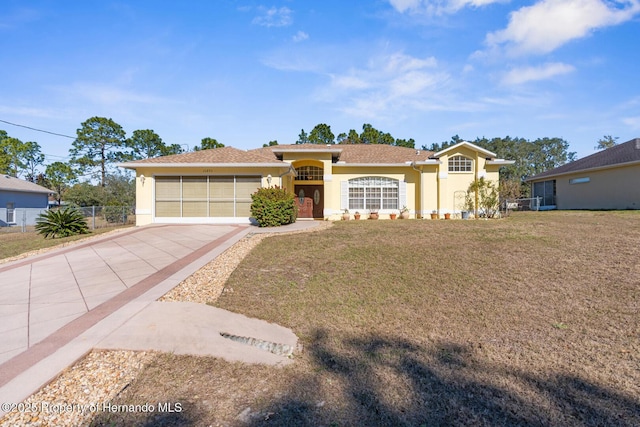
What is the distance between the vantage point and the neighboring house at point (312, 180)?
15.4 meters

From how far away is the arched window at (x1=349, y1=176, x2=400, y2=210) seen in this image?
1808 cm

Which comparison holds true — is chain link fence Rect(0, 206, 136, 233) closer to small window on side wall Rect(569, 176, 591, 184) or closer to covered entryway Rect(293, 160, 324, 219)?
covered entryway Rect(293, 160, 324, 219)

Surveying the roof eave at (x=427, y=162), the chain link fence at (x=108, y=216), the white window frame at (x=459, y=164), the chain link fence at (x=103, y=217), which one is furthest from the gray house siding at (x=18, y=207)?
the white window frame at (x=459, y=164)

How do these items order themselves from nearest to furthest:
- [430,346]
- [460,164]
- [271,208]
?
[430,346] → [271,208] → [460,164]

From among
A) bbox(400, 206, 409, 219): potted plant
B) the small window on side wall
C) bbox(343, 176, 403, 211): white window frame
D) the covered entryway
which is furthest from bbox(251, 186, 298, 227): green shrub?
the small window on side wall

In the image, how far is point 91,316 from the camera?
4.38 m

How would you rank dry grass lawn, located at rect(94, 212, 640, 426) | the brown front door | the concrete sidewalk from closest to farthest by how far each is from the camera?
1. dry grass lawn, located at rect(94, 212, 640, 426)
2. the concrete sidewalk
3. the brown front door

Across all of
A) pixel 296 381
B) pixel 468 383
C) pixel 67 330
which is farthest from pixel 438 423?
pixel 67 330

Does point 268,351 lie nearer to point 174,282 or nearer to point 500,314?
point 174,282

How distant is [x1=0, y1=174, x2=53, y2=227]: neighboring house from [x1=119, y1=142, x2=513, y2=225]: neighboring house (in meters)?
15.4

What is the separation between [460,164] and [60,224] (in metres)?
19.5

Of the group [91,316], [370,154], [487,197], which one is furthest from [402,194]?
[91,316]

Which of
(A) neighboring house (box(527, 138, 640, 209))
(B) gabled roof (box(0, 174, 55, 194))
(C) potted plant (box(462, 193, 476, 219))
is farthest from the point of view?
(B) gabled roof (box(0, 174, 55, 194))

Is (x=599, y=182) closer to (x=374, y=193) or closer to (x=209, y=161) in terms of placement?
(x=374, y=193)
